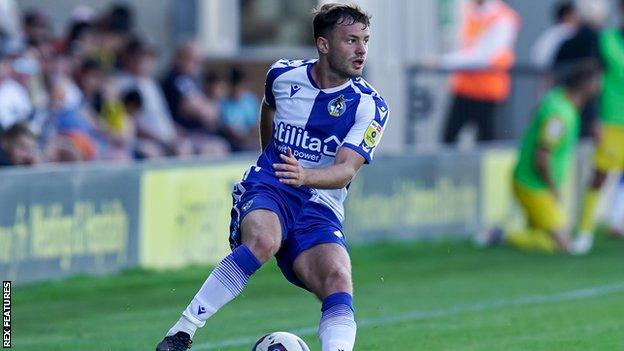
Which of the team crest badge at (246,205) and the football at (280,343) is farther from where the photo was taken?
the team crest badge at (246,205)

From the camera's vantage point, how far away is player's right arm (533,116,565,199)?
51.0 feet

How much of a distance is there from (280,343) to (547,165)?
8.31 metres

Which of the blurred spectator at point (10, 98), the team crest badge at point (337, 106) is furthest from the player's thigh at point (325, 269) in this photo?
the blurred spectator at point (10, 98)

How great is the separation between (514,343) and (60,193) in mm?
4457

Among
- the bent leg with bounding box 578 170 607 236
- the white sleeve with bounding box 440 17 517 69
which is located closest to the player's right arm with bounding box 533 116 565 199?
the bent leg with bounding box 578 170 607 236

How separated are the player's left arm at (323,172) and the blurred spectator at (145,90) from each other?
8125 millimetres

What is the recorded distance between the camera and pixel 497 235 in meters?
16.3

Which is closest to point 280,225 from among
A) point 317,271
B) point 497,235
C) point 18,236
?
point 317,271

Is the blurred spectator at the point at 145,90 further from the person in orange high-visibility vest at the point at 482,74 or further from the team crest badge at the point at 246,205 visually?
the team crest badge at the point at 246,205

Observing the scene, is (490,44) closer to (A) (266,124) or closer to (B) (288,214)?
(A) (266,124)

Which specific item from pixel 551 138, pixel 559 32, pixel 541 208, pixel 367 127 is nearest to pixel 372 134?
pixel 367 127

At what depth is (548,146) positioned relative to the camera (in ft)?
51.3

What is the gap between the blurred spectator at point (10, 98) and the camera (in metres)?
13.8

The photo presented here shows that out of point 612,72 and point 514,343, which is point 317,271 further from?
point 612,72
